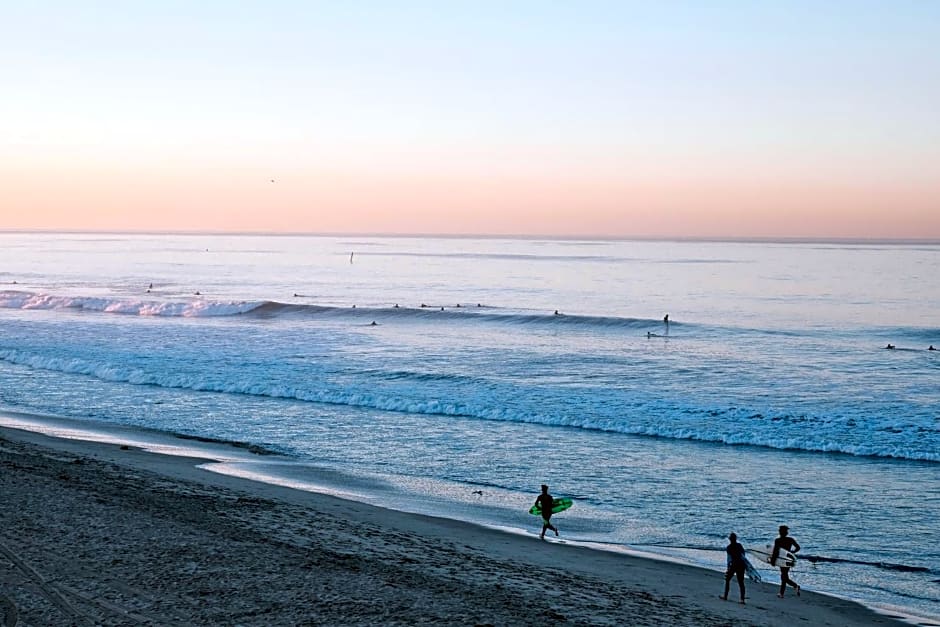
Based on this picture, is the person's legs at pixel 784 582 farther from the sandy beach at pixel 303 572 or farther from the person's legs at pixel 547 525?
the person's legs at pixel 547 525

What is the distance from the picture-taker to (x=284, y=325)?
5500 cm

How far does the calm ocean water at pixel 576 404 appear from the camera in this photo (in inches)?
609

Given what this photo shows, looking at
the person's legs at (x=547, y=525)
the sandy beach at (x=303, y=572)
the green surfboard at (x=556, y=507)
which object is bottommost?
the sandy beach at (x=303, y=572)

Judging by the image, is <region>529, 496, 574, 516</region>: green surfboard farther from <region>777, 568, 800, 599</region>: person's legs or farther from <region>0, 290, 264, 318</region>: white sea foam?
<region>0, 290, 264, 318</region>: white sea foam

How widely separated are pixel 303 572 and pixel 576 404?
16801 mm

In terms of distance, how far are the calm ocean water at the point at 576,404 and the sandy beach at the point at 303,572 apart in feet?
4.72

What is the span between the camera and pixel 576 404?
89.2 ft

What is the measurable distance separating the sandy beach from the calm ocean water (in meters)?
1.44

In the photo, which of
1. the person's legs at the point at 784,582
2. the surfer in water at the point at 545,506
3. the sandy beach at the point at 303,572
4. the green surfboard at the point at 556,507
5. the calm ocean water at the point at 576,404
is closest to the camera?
the sandy beach at the point at 303,572

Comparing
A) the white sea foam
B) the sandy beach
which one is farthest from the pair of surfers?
the white sea foam

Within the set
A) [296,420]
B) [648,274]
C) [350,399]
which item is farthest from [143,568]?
[648,274]

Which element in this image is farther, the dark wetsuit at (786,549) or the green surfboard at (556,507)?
the green surfboard at (556,507)

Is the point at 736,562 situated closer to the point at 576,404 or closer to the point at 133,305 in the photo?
the point at 576,404

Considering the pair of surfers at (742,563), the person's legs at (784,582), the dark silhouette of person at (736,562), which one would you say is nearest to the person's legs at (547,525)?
the pair of surfers at (742,563)
